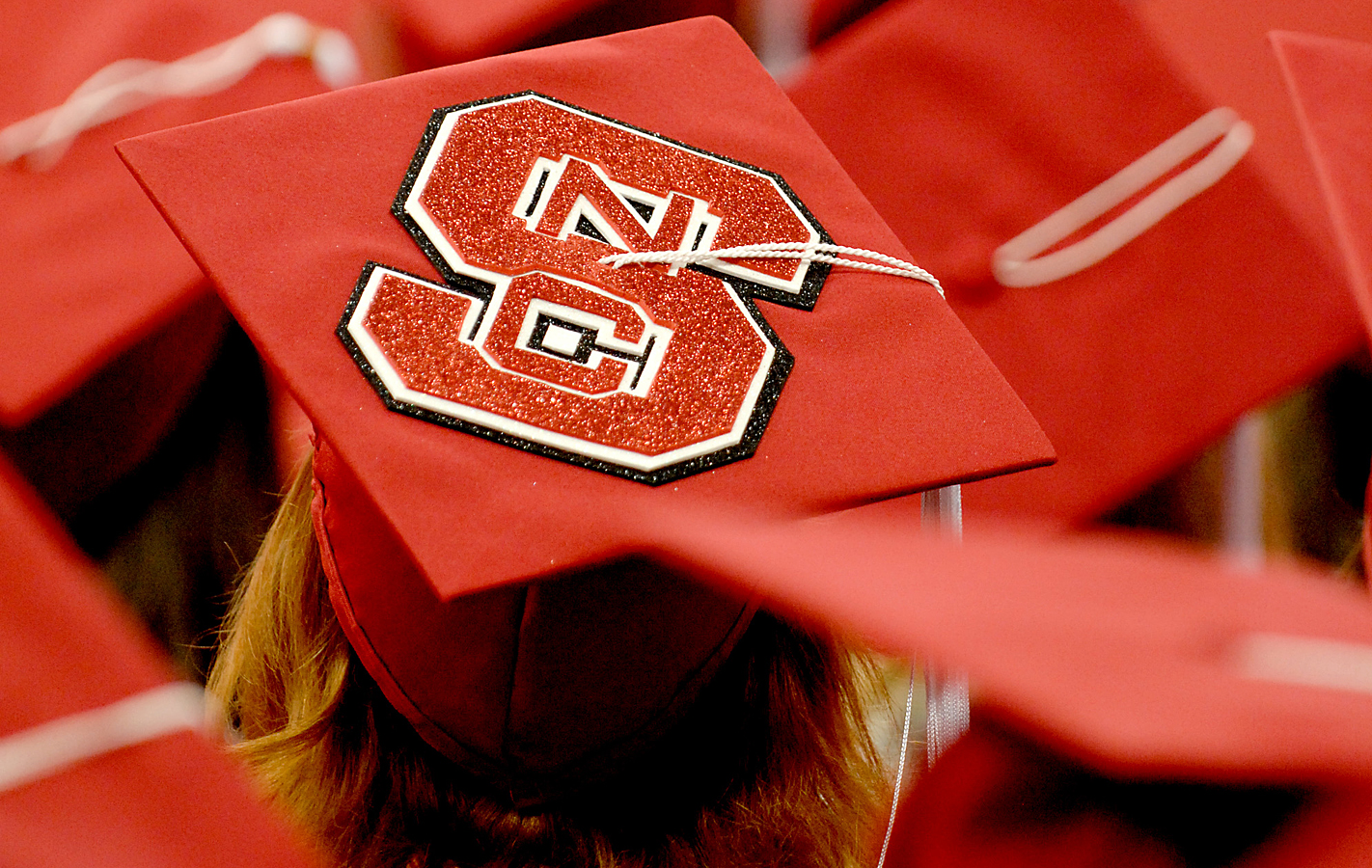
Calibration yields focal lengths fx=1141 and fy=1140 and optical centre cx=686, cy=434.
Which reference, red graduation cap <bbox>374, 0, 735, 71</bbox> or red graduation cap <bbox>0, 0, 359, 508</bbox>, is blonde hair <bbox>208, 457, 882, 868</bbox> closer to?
red graduation cap <bbox>0, 0, 359, 508</bbox>

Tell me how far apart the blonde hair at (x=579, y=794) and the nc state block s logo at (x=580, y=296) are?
0.25 metres

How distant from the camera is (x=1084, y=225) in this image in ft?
3.32

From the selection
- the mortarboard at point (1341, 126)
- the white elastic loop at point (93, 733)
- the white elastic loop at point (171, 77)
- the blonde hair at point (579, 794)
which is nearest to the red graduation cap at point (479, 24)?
the white elastic loop at point (171, 77)

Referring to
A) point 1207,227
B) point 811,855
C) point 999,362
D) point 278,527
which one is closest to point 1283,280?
point 1207,227

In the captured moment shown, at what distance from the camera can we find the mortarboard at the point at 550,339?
60 cm

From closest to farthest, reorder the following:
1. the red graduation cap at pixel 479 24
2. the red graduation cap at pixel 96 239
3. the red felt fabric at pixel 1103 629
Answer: the red felt fabric at pixel 1103 629
the red graduation cap at pixel 96 239
the red graduation cap at pixel 479 24

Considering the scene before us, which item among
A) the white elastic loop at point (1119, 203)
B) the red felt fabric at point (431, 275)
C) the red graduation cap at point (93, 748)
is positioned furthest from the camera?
the white elastic loop at point (1119, 203)

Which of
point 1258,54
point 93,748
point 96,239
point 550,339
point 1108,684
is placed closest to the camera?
point 1108,684

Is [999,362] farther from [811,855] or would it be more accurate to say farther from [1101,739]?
[1101,739]

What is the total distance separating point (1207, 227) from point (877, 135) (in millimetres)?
302

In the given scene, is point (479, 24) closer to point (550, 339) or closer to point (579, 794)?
point (550, 339)

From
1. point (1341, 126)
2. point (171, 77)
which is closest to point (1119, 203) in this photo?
point (1341, 126)

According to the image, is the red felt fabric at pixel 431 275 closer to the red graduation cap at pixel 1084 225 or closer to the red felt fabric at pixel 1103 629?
the red felt fabric at pixel 1103 629

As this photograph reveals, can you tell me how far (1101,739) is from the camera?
29 centimetres
